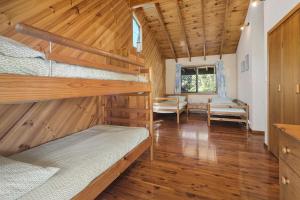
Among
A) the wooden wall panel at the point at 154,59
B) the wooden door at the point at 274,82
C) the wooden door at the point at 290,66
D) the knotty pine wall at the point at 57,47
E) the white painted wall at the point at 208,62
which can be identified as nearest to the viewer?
the knotty pine wall at the point at 57,47

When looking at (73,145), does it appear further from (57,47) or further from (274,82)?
(274,82)

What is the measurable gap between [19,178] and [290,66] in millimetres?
2704

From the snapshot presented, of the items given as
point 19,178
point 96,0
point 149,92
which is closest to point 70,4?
point 96,0

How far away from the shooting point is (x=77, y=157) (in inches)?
53.4

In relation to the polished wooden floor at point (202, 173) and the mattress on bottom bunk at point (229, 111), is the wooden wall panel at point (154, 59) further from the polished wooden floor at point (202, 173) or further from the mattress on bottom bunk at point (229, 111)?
the polished wooden floor at point (202, 173)

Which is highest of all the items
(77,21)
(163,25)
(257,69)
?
(163,25)

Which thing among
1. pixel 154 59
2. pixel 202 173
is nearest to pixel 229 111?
pixel 202 173

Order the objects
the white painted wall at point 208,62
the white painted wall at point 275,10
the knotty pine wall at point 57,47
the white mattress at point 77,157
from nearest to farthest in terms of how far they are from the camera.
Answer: the white mattress at point 77,157
the knotty pine wall at point 57,47
the white painted wall at point 275,10
the white painted wall at point 208,62

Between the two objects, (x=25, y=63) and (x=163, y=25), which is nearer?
(x=25, y=63)

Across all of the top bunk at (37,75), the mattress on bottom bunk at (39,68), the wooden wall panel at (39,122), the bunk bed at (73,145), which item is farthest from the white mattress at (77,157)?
the mattress on bottom bunk at (39,68)

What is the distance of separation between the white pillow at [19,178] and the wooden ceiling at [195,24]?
3.70 metres

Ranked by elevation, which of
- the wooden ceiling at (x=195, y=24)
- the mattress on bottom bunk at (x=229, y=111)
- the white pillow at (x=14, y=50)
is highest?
the wooden ceiling at (x=195, y=24)

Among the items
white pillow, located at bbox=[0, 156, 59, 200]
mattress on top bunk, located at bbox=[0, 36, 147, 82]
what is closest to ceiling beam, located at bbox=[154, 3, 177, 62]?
mattress on top bunk, located at bbox=[0, 36, 147, 82]

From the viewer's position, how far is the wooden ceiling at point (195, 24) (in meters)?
4.28
